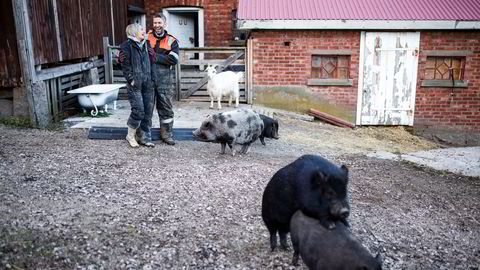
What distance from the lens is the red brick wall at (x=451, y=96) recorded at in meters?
11.4

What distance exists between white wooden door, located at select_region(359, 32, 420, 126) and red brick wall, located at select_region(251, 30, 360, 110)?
1.05 feet

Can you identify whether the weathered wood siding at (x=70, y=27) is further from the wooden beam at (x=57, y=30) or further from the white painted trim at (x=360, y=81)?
the white painted trim at (x=360, y=81)

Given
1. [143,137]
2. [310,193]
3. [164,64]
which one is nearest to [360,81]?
[164,64]

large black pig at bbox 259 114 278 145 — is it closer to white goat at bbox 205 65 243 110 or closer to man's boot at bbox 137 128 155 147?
man's boot at bbox 137 128 155 147

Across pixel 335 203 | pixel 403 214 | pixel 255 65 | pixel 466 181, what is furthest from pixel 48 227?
pixel 255 65

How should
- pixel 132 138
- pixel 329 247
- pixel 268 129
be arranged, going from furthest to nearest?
pixel 268 129
pixel 132 138
pixel 329 247

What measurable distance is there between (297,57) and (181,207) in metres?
7.43

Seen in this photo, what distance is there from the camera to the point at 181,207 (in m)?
5.05

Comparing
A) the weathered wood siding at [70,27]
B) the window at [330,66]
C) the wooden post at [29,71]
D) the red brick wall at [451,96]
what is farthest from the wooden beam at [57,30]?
the red brick wall at [451,96]

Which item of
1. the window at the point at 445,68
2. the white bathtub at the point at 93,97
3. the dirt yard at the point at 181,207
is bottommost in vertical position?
the dirt yard at the point at 181,207

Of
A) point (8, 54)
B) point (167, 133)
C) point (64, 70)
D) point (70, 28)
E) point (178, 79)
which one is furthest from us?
Answer: point (178, 79)

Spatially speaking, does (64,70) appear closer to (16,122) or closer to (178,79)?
(16,122)

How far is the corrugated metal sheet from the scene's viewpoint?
11.1 m

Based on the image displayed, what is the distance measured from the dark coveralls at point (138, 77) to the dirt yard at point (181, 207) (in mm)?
646
